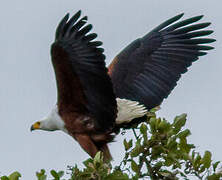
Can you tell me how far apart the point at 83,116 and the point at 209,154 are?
9.12ft

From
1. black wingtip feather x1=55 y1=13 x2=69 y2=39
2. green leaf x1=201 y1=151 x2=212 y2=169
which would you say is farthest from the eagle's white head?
green leaf x1=201 y1=151 x2=212 y2=169

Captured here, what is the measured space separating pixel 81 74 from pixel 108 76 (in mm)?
322

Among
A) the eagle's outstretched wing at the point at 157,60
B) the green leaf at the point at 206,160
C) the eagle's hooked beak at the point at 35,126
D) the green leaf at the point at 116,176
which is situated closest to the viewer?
the green leaf at the point at 116,176

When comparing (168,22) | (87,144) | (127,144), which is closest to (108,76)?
(87,144)

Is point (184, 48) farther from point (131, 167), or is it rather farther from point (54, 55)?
point (131, 167)

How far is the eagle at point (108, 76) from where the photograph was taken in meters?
6.59

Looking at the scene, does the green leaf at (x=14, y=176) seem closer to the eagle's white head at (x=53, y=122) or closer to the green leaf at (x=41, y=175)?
the green leaf at (x=41, y=175)

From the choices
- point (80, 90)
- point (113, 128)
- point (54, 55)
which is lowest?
point (113, 128)

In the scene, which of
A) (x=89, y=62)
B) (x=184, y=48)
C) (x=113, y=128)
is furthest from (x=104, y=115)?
(x=184, y=48)

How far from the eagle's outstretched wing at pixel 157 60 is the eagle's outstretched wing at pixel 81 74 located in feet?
2.27

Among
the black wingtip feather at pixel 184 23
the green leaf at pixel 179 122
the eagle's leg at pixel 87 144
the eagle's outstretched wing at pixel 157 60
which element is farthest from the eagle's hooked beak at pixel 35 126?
the green leaf at pixel 179 122

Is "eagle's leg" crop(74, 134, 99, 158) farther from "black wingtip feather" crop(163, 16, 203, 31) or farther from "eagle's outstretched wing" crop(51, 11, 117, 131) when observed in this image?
"black wingtip feather" crop(163, 16, 203, 31)

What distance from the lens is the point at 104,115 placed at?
286 inches

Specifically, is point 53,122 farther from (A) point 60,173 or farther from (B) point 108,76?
(A) point 60,173
